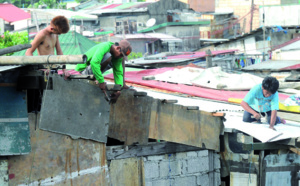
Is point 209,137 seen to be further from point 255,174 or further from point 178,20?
point 178,20

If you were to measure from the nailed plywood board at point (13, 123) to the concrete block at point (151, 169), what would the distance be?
2237mm

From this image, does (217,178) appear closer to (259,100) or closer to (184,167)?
(184,167)

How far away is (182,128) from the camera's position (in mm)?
7363

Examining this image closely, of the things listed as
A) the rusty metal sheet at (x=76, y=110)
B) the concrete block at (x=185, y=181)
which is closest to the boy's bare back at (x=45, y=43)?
the rusty metal sheet at (x=76, y=110)

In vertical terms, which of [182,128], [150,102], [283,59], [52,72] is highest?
[52,72]

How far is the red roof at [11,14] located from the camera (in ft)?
122

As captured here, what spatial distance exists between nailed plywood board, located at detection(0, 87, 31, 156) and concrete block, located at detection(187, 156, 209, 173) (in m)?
3.00

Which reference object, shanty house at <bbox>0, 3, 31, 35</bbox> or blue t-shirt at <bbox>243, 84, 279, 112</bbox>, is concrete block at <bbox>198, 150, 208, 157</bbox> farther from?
shanty house at <bbox>0, 3, 31, 35</bbox>

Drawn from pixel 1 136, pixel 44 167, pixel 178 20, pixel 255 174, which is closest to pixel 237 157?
pixel 255 174

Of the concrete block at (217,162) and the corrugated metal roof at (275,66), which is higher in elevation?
the concrete block at (217,162)

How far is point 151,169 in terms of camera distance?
7.23 m

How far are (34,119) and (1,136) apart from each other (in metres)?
0.47

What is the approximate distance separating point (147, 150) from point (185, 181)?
897 mm

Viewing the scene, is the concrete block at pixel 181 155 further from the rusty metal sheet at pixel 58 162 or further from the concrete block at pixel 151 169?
the rusty metal sheet at pixel 58 162
